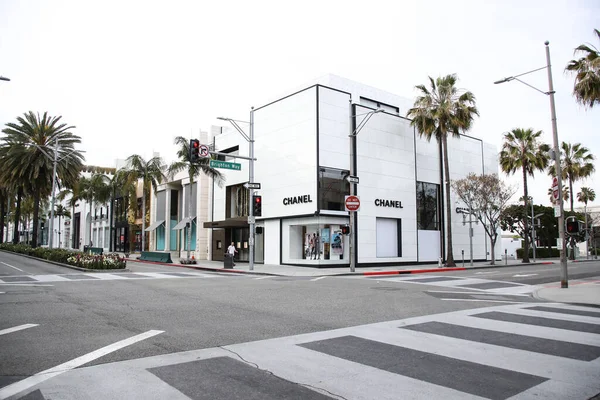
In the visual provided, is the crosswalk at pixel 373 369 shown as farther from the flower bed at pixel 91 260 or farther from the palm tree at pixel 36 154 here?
the palm tree at pixel 36 154

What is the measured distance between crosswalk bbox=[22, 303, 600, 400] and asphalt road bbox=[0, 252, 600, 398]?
2.07 ft

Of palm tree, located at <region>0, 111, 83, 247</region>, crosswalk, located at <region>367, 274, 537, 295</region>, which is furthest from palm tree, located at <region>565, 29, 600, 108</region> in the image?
palm tree, located at <region>0, 111, 83, 247</region>

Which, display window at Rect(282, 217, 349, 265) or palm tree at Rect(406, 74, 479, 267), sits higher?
palm tree at Rect(406, 74, 479, 267)

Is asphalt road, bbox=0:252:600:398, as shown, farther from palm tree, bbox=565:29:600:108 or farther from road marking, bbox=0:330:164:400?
palm tree, bbox=565:29:600:108

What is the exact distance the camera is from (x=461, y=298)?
44.2ft

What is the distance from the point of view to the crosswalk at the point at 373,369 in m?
4.82

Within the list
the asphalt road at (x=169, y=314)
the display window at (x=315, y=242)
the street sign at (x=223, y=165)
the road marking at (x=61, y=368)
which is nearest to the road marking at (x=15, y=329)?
the asphalt road at (x=169, y=314)

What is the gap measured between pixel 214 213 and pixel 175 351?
3542cm

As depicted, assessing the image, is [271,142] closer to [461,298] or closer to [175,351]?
[461,298]

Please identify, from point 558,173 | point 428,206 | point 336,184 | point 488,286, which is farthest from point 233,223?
point 558,173

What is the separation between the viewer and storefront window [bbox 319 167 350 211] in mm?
30234

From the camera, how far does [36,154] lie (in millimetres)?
38812

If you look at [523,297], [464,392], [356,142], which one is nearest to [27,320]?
[464,392]

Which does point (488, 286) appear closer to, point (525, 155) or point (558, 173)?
point (558, 173)
